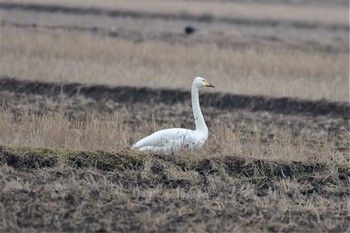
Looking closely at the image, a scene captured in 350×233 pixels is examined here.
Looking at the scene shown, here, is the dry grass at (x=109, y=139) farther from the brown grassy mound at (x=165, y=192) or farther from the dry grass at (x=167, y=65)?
the dry grass at (x=167, y=65)

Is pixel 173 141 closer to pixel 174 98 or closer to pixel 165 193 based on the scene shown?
pixel 165 193

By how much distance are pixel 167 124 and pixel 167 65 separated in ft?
23.7

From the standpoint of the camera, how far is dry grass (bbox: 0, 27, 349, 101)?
63.2ft

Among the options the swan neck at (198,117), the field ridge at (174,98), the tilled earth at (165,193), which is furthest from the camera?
the field ridge at (174,98)

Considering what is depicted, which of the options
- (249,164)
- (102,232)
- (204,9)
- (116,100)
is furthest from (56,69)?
(204,9)

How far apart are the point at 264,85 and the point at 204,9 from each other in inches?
1005

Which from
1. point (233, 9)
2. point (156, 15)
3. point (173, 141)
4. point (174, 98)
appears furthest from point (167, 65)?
point (233, 9)

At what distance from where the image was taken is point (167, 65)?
2203cm

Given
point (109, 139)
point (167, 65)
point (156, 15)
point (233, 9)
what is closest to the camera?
point (109, 139)

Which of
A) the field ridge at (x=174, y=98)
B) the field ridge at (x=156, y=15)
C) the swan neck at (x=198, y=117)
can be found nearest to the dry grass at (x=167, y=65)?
the field ridge at (x=174, y=98)

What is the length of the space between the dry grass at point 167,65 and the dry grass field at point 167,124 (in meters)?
0.05

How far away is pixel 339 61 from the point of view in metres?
23.9

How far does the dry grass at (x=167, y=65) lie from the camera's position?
19.2 metres

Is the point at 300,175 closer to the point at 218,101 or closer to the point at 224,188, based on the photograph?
the point at 224,188
